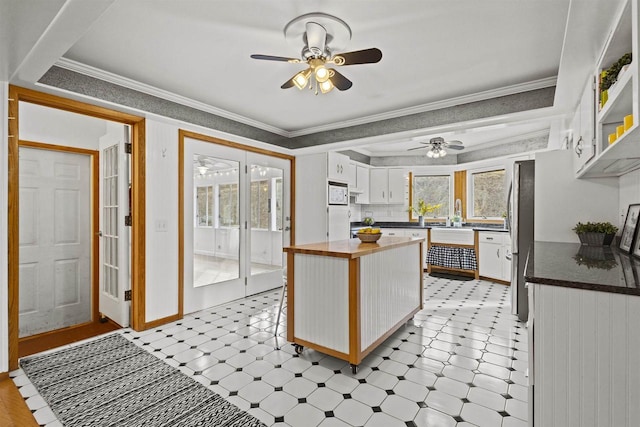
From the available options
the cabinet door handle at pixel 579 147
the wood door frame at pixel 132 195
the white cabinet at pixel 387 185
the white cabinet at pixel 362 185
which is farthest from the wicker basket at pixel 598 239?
the white cabinet at pixel 387 185

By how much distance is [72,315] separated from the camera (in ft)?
12.1

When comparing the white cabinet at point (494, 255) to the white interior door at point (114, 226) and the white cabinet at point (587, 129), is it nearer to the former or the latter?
the white cabinet at point (587, 129)

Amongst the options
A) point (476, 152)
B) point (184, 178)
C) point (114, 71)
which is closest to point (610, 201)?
point (476, 152)

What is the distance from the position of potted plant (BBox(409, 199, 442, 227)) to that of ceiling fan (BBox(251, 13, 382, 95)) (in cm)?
459

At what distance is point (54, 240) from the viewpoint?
11.7 feet

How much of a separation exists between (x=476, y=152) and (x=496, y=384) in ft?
15.6

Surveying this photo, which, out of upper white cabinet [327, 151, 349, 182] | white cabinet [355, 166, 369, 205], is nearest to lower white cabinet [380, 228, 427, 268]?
white cabinet [355, 166, 369, 205]

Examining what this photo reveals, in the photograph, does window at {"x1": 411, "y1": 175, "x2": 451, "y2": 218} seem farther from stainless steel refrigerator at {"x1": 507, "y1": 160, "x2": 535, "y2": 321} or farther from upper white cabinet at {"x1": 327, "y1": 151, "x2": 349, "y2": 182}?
stainless steel refrigerator at {"x1": 507, "y1": 160, "x2": 535, "y2": 321}

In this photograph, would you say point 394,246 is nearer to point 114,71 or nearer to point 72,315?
point 114,71

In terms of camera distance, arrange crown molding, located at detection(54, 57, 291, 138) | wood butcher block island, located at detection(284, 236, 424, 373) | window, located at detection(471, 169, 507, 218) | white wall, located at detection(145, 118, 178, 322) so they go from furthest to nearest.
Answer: window, located at detection(471, 169, 507, 218), white wall, located at detection(145, 118, 178, 322), crown molding, located at detection(54, 57, 291, 138), wood butcher block island, located at detection(284, 236, 424, 373)

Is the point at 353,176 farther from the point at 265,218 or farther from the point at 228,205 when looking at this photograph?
the point at 228,205

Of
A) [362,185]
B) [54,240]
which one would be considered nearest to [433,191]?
[362,185]

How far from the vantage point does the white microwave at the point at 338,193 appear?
4.90m

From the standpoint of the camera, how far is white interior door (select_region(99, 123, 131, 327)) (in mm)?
3270
